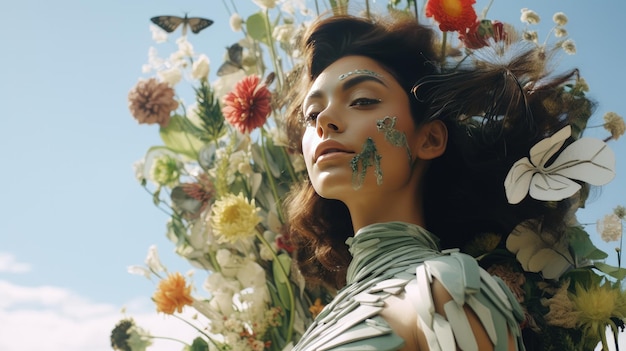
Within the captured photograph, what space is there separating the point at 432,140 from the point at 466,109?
0.28 ft

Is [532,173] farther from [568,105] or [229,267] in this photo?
[229,267]

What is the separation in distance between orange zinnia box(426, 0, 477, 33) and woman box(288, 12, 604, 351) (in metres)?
0.06

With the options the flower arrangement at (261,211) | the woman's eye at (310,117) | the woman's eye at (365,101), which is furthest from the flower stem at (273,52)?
the woman's eye at (365,101)

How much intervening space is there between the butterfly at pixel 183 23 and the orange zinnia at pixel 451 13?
0.83m

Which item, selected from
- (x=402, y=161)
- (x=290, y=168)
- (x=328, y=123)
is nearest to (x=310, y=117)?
(x=328, y=123)

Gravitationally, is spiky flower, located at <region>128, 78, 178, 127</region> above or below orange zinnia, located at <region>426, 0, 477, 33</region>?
above

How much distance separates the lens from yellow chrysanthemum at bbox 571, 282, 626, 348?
1490 millimetres

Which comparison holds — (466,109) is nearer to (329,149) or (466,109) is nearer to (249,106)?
(329,149)

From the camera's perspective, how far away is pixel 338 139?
4.94 ft

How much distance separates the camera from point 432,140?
1.61 meters

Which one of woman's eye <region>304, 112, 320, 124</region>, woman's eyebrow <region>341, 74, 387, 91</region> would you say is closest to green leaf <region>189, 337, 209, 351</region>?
woman's eye <region>304, 112, 320, 124</region>

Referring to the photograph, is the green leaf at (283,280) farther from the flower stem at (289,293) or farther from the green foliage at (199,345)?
the green foliage at (199,345)

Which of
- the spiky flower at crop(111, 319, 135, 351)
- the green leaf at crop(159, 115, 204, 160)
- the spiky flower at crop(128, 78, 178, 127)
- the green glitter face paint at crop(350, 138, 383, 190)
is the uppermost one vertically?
the spiky flower at crop(128, 78, 178, 127)

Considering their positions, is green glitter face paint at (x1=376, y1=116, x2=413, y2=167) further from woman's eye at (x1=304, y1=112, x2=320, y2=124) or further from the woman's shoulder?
the woman's shoulder
